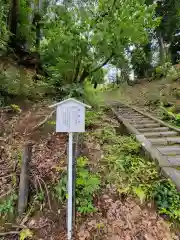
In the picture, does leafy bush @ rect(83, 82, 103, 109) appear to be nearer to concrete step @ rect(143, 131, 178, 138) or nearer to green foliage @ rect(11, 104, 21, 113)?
green foliage @ rect(11, 104, 21, 113)

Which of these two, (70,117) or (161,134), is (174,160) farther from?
Result: (70,117)

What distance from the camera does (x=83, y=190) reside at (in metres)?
2.99

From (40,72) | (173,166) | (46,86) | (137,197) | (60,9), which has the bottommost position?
(137,197)

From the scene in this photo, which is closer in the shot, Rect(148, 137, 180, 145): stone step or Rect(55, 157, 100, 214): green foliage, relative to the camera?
Rect(55, 157, 100, 214): green foliage

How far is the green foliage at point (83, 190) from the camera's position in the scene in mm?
2816

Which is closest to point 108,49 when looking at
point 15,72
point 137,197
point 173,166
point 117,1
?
point 117,1

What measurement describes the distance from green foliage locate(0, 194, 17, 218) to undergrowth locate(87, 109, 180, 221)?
1.38 meters

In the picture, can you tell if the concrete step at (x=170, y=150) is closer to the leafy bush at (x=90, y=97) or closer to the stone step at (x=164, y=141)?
the stone step at (x=164, y=141)

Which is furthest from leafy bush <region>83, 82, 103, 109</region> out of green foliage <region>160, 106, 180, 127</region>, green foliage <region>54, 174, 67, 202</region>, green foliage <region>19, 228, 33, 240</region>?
green foliage <region>19, 228, 33, 240</region>

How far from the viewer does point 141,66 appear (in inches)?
662

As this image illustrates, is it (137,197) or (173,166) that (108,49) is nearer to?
(173,166)

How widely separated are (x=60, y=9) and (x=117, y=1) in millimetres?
2057

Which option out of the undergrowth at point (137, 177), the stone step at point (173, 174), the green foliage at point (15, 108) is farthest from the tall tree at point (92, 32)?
the stone step at point (173, 174)

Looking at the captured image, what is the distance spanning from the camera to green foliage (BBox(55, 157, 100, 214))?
9.24ft
